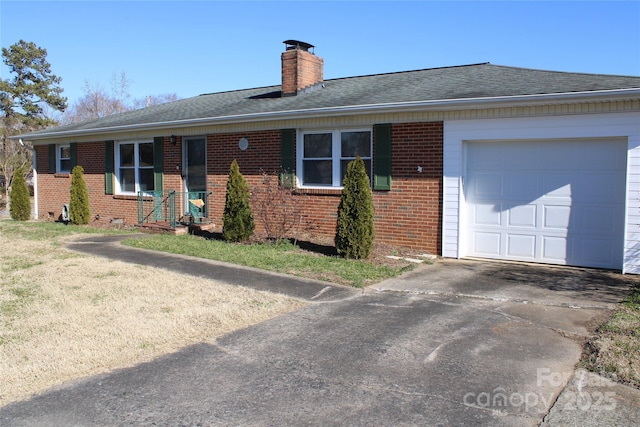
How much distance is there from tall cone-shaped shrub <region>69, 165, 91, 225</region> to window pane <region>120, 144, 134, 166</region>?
1163 mm

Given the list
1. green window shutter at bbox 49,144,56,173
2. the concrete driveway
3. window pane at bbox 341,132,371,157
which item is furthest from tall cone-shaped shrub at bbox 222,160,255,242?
green window shutter at bbox 49,144,56,173

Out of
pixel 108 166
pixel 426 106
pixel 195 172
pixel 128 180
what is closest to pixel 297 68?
pixel 195 172

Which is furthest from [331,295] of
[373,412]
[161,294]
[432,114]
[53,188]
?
[53,188]

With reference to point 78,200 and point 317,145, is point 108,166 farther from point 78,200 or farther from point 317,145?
point 317,145

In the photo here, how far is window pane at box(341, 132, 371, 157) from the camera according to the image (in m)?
10.8

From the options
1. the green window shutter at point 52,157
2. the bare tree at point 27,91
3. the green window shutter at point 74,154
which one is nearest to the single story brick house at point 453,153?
the green window shutter at point 74,154

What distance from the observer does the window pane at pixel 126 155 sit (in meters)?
15.5

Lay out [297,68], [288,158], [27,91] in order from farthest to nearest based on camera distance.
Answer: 1. [27,91]
2. [297,68]
3. [288,158]

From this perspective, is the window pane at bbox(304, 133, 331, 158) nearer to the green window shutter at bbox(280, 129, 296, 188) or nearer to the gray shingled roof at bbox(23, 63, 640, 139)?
the green window shutter at bbox(280, 129, 296, 188)

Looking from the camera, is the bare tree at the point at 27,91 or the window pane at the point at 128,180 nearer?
the window pane at the point at 128,180

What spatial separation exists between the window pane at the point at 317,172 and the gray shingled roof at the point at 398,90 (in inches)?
47.0

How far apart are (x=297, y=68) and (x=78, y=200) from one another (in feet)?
24.2

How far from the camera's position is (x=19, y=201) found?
1731 cm

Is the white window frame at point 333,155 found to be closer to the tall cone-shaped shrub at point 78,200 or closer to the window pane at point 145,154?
the window pane at point 145,154
